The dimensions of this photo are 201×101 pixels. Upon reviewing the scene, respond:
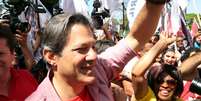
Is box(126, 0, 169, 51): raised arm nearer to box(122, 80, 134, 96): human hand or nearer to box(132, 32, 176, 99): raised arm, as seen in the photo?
box(132, 32, 176, 99): raised arm

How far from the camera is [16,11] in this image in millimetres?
5504

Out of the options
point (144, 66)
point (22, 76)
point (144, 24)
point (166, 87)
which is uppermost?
point (144, 24)

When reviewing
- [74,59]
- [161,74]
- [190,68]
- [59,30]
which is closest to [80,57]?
[74,59]

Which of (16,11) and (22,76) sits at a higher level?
(22,76)

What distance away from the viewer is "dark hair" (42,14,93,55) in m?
1.93

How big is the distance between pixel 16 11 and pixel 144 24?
364 cm

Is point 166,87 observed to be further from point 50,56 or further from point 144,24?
point 50,56

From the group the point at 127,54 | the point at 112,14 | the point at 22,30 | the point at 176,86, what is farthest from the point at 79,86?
the point at 112,14

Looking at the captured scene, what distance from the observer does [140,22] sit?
6.75ft

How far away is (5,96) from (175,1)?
727 cm

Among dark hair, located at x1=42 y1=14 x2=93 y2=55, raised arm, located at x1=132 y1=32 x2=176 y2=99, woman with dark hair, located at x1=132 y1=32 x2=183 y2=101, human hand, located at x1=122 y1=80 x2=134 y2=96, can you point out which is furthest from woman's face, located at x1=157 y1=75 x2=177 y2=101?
dark hair, located at x1=42 y1=14 x2=93 y2=55

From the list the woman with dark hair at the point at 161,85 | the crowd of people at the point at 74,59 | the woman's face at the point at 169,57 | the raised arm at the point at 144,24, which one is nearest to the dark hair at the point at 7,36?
the crowd of people at the point at 74,59

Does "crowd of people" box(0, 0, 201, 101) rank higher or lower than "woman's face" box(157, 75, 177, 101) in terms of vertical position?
higher

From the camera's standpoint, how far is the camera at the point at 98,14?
7.53 m
